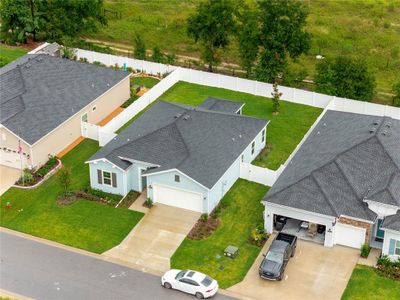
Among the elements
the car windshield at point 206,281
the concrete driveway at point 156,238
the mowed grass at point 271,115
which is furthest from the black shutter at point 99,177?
the car windshield at point 206,281

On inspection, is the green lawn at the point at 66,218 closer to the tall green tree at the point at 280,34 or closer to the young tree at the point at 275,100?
the young tree at the point at 275,100

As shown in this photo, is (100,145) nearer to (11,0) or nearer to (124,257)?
(124,257)

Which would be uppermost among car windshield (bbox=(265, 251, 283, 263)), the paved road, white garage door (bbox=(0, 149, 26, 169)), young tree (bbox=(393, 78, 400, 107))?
young tree (bbox=(393, 78, 400, 107))

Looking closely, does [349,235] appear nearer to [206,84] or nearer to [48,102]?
[48,102]

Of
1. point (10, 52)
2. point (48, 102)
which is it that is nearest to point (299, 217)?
point (48, 102)

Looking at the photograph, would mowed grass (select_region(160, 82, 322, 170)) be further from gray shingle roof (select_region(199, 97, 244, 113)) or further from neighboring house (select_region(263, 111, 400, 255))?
neighboring house (select_region(263, 111, 400, 255))

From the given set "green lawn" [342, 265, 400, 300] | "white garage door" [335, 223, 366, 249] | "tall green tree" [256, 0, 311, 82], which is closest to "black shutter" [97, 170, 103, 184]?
"white garage door" [335, 223, 366, 249]
